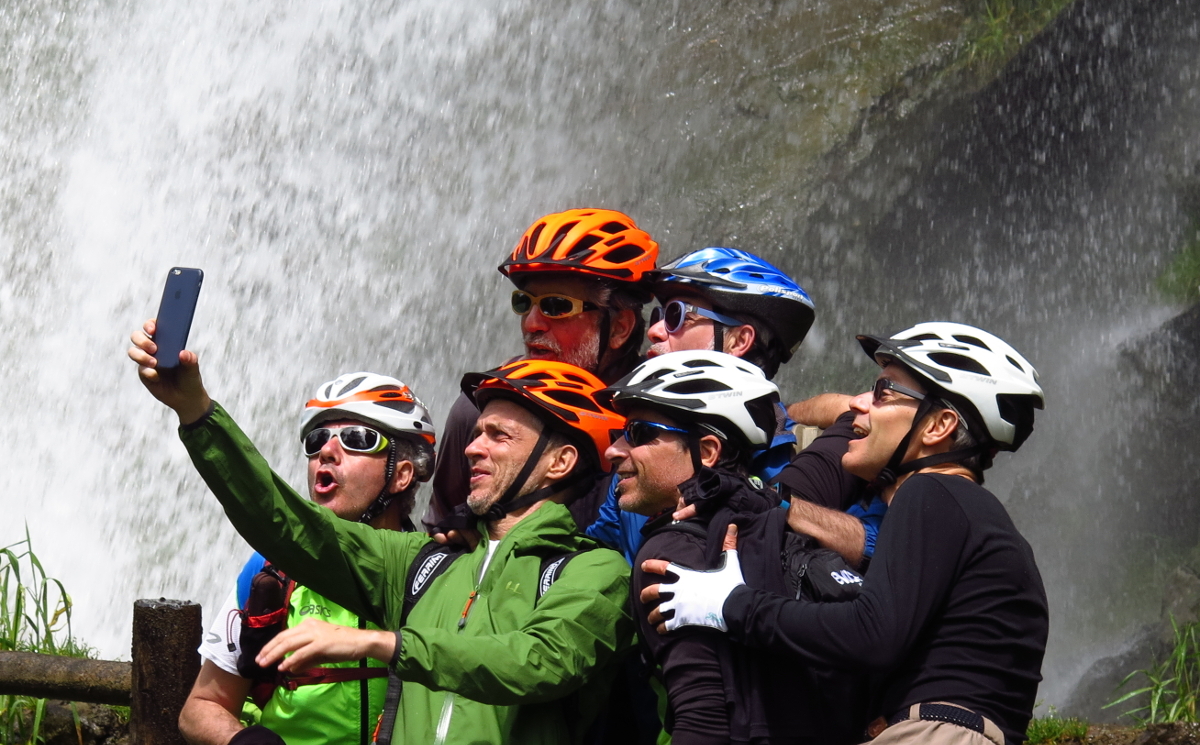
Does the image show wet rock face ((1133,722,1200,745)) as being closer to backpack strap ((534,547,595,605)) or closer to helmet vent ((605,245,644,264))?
helmet vent ((605,245,644,264))

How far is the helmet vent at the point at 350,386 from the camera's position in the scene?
14.8 feet

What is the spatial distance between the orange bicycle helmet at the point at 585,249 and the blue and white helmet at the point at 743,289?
0.39 metres

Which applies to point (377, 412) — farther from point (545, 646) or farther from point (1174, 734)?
point (1174, 734)

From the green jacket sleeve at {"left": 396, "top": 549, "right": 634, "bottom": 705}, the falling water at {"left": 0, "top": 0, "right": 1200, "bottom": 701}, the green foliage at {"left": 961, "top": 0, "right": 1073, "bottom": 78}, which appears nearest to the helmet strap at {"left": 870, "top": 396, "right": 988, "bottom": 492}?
the green jacket sleeve at {"left": 396, "top": 549, "right": 634, "bottom": 705}

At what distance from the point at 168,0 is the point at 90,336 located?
162 inches

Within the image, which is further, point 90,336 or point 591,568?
point 90,336

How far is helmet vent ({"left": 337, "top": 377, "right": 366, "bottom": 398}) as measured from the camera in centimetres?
450

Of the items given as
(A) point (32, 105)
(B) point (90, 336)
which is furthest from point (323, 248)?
(A) point (32, 105)

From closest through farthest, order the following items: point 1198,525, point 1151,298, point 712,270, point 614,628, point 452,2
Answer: point 614,628 < point 712,270 < point 1198,525 < point 1151,298 < point 452,2

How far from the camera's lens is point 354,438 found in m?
4.40

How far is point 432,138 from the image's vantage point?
13477mm

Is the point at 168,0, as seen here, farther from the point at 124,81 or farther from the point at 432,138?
the point at 432,138

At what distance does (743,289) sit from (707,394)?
2.80 ft

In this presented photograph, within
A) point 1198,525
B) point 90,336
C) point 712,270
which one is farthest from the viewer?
point 90,336
